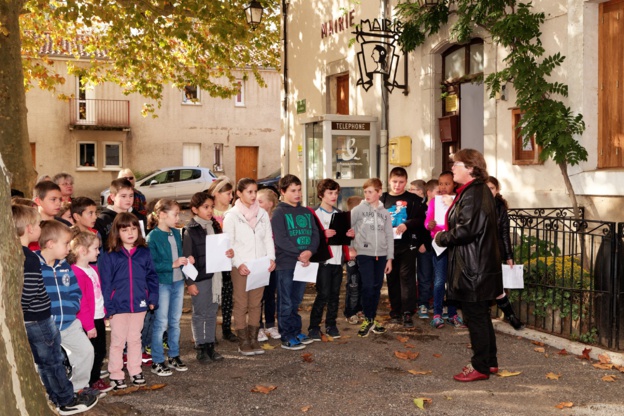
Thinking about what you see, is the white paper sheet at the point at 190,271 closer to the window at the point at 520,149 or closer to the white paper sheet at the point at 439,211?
the white paper sheet at the point at 439,211

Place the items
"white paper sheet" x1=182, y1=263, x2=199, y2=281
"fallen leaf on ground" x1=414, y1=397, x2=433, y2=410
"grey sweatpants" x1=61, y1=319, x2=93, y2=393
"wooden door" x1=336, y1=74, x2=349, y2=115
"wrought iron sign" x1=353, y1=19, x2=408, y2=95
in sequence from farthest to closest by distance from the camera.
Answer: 1. "wooden door" x1=336, y1=74, x2=349, y2=115
2. "wrought iron sign" x1=353, y1=19, x2=408, y2=95
3. "white paper sheet" x1=182, y1=263, x2=199, y2=281
4. "fallen leaf on ground" x1=414, y1=397, x2=433, y2=410
5. "grey sweatpants" x1=61, y1=319, x2=93, y2=393

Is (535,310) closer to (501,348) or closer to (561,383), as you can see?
(501,348)

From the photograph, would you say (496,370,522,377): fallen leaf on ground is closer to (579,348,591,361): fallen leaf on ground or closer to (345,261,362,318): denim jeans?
(579,348,591,361): fallen leaf on ground

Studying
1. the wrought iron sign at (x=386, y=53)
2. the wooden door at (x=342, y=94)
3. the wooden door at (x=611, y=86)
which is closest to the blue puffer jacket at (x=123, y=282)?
the wooden door at (x=611, y=86)

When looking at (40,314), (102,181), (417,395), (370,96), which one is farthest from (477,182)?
(102,181)

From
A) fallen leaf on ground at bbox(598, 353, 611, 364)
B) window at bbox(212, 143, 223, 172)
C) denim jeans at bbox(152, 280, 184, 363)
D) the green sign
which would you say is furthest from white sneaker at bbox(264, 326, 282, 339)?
window at bbox(212, 143, 223, 172)

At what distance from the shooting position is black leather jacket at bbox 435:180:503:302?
6.07m

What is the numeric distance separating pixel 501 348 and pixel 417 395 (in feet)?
6.06

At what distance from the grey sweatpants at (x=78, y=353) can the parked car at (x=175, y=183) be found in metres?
23.7

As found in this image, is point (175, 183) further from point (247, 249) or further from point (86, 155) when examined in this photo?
point (247, 249)

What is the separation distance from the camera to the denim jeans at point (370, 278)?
7969mm

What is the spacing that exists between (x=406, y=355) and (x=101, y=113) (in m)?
31.7

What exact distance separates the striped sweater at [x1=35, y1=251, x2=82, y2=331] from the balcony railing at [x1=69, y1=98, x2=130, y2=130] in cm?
3154

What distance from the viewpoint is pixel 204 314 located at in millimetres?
6812
